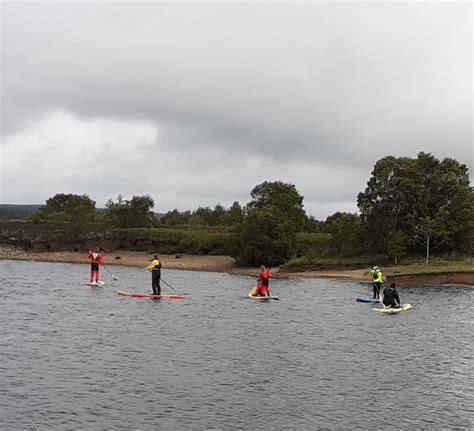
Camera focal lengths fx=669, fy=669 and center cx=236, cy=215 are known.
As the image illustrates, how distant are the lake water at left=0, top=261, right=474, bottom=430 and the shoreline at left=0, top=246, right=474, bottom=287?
2280cm

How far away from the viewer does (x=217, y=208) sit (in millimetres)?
173625

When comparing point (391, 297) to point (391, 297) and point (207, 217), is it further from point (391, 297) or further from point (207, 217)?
point (207, 217)

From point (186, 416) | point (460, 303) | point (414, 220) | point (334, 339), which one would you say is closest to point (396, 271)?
point (414, 220)

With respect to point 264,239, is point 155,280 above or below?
below

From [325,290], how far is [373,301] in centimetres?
1222

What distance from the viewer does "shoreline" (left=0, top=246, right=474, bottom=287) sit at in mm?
62938

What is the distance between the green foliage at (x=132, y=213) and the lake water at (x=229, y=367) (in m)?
81.1

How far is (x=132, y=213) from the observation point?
123m

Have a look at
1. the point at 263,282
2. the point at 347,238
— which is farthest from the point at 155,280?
the point at 347,238

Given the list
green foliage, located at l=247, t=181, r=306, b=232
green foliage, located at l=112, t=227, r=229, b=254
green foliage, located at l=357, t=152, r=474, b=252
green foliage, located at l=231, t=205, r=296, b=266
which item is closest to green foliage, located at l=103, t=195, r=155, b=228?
green foliage, located at l=112, t=227, r=229, b=254

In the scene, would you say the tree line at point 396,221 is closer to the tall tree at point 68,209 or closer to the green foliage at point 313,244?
the green foliage at point 313,244

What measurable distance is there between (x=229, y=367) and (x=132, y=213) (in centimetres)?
10294

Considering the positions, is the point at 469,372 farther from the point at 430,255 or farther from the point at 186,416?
the point at 430,255

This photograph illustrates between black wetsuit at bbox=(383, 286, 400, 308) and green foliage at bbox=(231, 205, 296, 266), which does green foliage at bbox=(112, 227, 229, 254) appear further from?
black wetsuit at bbox=(383, 286, 400, 308)
